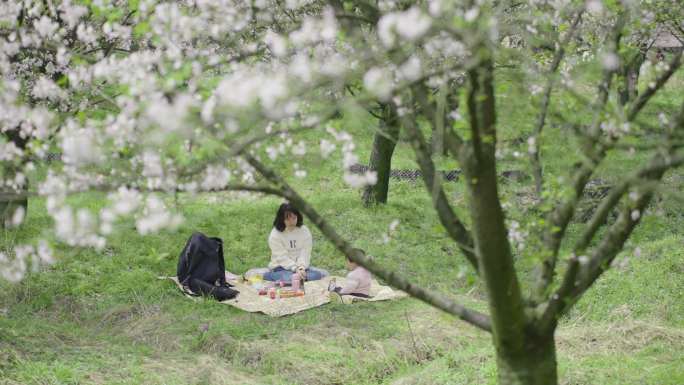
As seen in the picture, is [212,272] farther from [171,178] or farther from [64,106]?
[171,178]

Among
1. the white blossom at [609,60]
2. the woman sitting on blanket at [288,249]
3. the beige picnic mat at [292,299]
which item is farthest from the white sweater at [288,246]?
the white blossom at [609,60]

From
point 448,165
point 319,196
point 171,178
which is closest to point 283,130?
point 171,178

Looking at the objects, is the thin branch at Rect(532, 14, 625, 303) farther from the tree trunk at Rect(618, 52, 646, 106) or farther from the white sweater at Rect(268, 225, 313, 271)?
the white sweater at Rect(268, 225, 313, 271)

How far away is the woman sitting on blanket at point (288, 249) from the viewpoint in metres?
9.81

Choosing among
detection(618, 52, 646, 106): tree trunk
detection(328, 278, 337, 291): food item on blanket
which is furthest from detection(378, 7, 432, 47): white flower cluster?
detection(328, 278, 337, 291): food item on blanket

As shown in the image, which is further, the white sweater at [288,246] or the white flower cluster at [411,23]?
the white sweater at [288,246]

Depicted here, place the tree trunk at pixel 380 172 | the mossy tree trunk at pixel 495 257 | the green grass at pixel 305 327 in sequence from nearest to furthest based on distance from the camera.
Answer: the mossy tree trunk at pixel 495 257 → the green grass at pixel 305 327 → the tree trunk at pixel 380 172

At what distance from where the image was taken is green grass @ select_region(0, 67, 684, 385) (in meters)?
6.37

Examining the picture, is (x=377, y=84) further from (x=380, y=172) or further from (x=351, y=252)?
(x=380, y=172)

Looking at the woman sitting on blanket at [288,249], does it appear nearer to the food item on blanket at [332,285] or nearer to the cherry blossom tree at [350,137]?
the food item on blanket at [332,285]

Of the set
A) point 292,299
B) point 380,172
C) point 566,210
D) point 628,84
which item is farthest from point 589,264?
point 380,172

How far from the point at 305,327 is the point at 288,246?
2123mm

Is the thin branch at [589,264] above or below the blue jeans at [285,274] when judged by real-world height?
above

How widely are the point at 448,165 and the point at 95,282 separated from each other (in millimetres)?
6374
